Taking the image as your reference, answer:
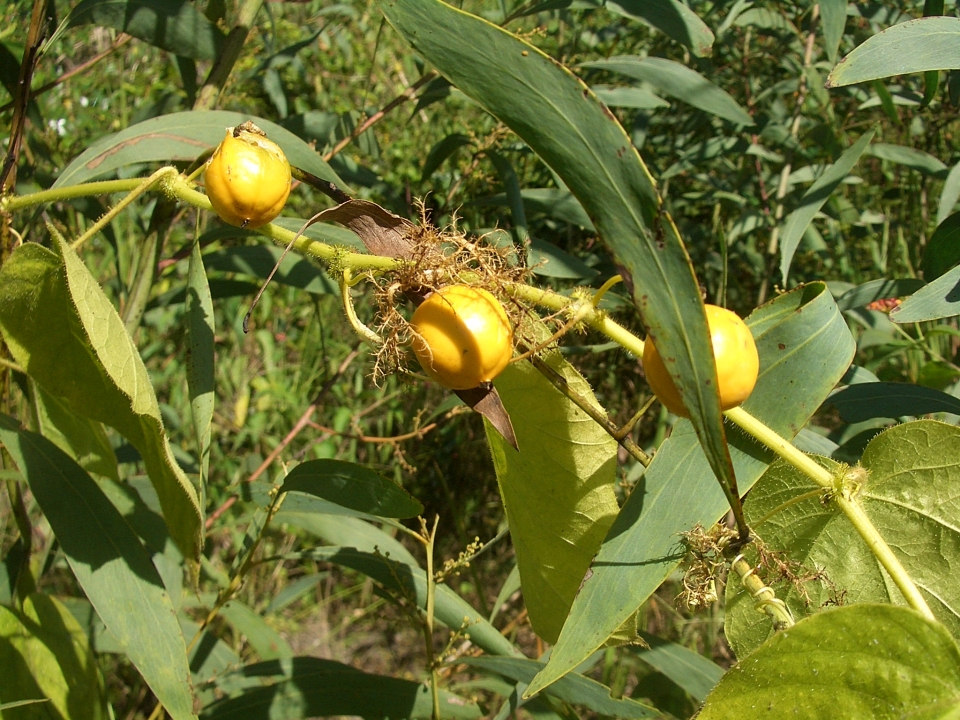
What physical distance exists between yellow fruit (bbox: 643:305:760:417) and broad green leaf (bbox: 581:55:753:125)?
3.62 feet

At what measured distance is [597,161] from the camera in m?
0.66

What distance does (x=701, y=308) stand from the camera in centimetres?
61

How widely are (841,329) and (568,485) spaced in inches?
15.0

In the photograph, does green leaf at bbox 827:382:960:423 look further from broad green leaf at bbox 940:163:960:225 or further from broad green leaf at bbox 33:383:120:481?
broad green leaf at bbox 33:383:120:481

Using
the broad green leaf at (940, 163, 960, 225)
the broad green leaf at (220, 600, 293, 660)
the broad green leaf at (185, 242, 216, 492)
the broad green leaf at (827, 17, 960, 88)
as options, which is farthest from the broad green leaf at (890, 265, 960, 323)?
the broad green leaf at (220, 600, 293, 660)

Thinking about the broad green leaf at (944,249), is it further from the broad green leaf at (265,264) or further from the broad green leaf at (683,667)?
the broad green leaf at (265,264)

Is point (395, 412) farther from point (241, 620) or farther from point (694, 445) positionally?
point (694, 445)

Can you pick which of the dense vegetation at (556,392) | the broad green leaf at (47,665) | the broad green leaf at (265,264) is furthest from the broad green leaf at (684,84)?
the broad green leaf at (47,665)

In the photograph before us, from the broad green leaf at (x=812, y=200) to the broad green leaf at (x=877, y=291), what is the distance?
0.69 feet

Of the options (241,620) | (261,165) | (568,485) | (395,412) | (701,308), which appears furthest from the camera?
(395,412)

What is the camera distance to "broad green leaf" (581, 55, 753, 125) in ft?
5.54

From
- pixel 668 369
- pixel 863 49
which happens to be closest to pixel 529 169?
pixel 863 49

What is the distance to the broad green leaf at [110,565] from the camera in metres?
1.05

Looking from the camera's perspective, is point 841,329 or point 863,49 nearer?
point 841,329
